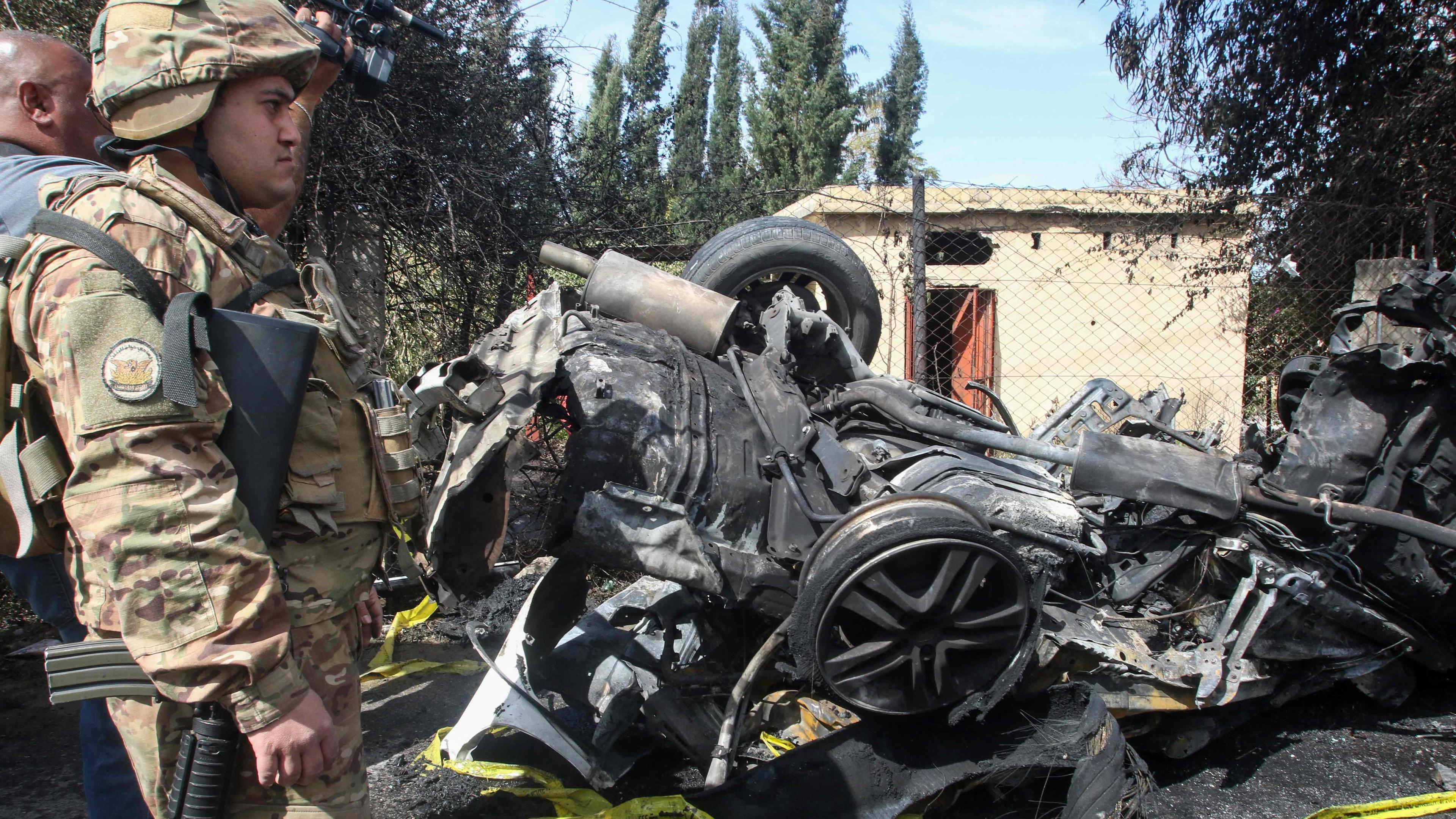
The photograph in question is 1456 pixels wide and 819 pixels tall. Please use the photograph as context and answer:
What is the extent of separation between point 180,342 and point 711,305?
6.55 ft

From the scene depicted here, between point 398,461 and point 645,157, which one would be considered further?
point 645,157

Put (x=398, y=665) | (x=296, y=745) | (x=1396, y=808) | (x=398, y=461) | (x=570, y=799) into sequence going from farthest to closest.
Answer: (x=398, y=665) → (x=1396, y=808) → (x=570, y=799) → (x=398, y=461) → (x=296, y=745)

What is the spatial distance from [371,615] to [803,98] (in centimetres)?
2033

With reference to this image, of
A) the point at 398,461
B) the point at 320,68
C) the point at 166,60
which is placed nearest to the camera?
the point at 166,60

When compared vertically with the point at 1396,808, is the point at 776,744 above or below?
above

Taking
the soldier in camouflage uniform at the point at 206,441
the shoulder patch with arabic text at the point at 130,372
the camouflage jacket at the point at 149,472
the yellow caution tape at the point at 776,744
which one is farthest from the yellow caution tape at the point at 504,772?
the shoulder patch with arabic text at the point at 130,372

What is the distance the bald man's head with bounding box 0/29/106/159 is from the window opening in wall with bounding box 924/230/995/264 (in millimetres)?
6253

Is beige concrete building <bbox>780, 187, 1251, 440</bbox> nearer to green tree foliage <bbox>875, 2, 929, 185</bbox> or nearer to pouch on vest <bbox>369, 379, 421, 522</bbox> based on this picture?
pouch on vest <bbox>369, 379, 421, 522</bbox>

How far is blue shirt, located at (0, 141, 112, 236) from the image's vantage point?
201cm

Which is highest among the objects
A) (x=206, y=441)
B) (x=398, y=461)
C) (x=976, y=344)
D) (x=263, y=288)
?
(x=263, y=288)

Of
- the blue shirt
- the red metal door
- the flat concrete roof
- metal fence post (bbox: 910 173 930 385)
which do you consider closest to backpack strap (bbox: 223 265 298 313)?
the blue shirt

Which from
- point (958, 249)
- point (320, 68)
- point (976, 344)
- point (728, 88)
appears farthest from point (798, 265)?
point (728, 88)

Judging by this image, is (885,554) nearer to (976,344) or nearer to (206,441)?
(206,441)

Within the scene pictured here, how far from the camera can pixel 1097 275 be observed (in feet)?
27.1
